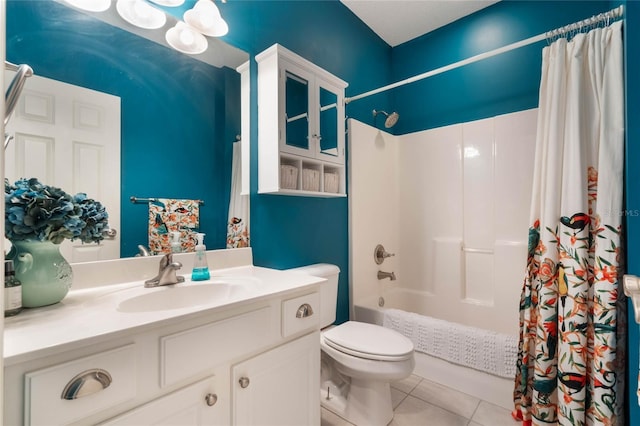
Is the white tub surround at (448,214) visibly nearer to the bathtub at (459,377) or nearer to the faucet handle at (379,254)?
the faucet handle at (379,254)

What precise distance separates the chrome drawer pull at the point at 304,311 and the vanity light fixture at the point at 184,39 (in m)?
1.27

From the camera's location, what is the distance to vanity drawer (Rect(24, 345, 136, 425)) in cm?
60

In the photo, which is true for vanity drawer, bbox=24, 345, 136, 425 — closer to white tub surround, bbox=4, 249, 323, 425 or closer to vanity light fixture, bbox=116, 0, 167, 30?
white tub surround, bbox=4, 249, 323, 425

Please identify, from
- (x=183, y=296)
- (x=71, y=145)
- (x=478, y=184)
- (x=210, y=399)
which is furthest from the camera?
(x=478, y=184)

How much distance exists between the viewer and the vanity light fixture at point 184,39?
1327 mm

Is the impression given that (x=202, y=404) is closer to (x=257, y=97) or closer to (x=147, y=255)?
(x=147, y=255)

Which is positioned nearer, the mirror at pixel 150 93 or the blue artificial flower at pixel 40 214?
the blue artificial flower at pixel 40 214

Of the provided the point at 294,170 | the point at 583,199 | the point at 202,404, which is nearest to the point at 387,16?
the point at 294,170

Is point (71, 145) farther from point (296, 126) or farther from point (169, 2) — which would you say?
point (296, 126)

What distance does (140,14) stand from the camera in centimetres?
121

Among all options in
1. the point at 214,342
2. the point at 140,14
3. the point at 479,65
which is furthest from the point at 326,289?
the point at 479,65

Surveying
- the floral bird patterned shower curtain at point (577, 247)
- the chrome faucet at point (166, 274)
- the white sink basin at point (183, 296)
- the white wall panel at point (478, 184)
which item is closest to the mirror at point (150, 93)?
the chrome faucet at point (166, 274)

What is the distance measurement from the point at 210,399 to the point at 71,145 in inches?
38.7

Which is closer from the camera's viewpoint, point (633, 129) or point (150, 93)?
point (633, 129)
